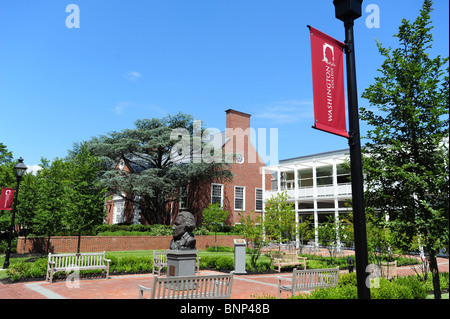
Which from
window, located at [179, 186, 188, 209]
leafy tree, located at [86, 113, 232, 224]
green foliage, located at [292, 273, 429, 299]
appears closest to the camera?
green foliage, located at [292, 273, 429, 299]

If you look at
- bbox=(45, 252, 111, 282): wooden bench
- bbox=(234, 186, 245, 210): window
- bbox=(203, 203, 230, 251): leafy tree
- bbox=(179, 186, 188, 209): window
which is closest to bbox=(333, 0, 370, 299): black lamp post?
bbox=(45, 252, 111, 282): wooden bench

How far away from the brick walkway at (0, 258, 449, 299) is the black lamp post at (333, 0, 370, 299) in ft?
14.7

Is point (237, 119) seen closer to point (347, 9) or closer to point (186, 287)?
point (186, 287)


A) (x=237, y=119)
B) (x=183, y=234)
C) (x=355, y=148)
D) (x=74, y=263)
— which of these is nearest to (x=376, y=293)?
(x=355, y=148)

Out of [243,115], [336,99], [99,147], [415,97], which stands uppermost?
[243,115]

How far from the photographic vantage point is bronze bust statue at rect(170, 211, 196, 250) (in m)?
10.1

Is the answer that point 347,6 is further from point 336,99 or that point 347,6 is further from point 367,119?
point 367,119

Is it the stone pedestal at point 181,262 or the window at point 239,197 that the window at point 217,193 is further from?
the stone pedestal at point 181,262

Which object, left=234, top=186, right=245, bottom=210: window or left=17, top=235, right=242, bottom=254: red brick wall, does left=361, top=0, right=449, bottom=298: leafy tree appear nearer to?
left=17, top=235, right=242, bottom=254: red brick wall

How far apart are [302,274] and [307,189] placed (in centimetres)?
2475

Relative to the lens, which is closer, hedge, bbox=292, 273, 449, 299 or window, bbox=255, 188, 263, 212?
hedge, bbox=292, 273, 449, 299

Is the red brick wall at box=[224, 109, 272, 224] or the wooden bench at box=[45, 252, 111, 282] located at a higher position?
the red brick wall at box=[224, 109, 272, 224]
